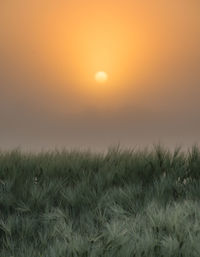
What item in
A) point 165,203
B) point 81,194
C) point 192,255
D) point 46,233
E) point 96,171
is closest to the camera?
point 192,255

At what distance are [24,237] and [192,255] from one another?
1287 millimetres

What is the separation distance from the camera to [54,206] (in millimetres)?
4238

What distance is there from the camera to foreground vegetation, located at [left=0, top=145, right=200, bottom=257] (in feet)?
9.48

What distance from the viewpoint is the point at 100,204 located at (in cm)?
409

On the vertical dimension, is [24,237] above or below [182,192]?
below

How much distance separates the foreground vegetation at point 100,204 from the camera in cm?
289

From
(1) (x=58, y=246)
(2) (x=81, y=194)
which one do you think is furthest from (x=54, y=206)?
(1) (x=58, y=246)

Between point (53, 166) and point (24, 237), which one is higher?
point (53, 166)

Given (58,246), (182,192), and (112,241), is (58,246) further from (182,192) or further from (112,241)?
(182,192)

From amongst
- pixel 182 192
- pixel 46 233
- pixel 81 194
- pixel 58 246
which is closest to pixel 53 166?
pixel 81 194

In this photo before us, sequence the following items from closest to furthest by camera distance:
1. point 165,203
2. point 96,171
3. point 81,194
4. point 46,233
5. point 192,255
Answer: point 192,255 < point 46,233 < point 165,203 < point 81,194 < point 96,171

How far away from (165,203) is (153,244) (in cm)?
124

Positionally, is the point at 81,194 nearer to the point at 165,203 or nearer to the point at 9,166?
the point at 165,203

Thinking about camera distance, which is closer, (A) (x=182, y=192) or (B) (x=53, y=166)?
(A) (x=182, y=192)
